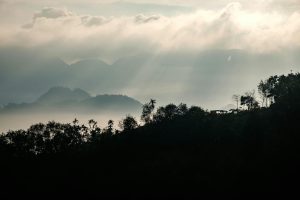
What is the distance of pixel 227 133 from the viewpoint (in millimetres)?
163750

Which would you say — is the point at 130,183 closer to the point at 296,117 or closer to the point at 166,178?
the point at 166,178

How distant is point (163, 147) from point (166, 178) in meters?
39.5

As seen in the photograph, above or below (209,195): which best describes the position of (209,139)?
above

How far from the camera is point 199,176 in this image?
130750mm

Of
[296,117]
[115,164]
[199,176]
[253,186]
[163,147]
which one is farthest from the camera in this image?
[163,147]

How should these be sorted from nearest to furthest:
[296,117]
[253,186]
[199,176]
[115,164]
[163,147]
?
[253,186] < [199,176] < [296,117] < [115,164] < [163,147]

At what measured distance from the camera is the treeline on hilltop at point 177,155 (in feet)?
411

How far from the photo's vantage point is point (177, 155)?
15712cm

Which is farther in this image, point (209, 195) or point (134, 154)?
point (134, 154)

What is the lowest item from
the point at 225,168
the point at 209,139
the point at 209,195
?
the point at 209,195

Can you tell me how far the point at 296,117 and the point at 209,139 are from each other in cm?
3435

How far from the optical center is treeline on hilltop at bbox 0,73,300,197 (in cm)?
12538

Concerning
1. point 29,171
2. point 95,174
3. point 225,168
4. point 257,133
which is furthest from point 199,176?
point 29,171

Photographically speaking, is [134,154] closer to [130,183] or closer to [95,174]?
[95,174]
